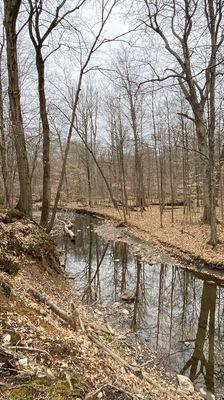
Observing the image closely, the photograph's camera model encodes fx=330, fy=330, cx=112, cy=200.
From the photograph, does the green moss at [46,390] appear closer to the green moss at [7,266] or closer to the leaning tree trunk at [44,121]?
the green moss at [7,266]

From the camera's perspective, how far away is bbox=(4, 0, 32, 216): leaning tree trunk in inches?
379

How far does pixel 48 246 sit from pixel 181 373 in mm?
5305

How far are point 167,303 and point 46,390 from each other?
7039mm

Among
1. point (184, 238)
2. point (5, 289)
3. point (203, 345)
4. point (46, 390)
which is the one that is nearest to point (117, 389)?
point (46, 390)

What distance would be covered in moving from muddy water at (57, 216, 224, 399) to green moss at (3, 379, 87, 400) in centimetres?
331

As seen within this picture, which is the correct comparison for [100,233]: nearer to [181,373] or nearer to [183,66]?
[183,66]

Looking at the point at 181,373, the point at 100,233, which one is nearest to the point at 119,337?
the point at 181,373

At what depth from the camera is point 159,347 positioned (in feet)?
22.0

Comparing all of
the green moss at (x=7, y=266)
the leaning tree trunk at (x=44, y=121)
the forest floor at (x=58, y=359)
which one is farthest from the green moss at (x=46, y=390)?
the leaning tree trunk at (x=44, y=121)

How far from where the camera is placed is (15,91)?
987cm

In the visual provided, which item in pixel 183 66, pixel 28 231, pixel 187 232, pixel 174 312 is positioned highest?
pixel 183 66

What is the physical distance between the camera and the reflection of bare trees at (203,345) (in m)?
5.80

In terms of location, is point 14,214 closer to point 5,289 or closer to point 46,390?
point 5,289

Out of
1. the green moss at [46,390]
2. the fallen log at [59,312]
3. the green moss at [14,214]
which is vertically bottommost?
the fallen log at [59,312]
